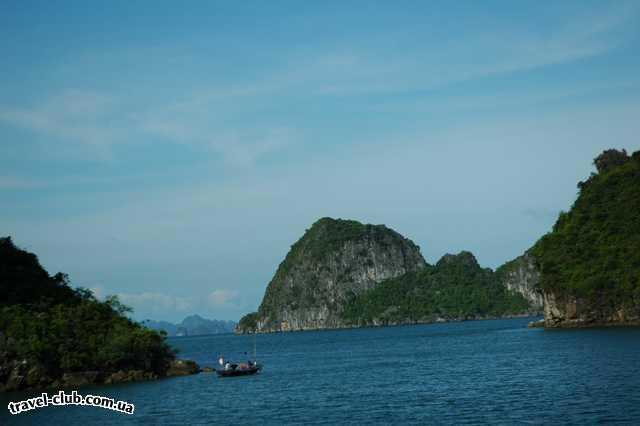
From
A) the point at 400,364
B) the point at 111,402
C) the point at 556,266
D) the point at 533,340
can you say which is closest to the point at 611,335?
the point at 533,340

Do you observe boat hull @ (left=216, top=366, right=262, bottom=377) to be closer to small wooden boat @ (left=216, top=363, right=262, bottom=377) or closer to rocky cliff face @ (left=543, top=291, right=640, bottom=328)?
small wooden boat @ (left=216, top=363, right=262, bottom=377)

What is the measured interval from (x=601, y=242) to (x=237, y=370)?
237 feet

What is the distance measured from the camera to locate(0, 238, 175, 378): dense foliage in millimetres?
78938

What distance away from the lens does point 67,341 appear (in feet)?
267

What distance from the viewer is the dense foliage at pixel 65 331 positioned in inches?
3108

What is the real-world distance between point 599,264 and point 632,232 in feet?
24.7

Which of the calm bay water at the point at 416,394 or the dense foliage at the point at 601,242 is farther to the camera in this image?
→ the dense foliage at the point at 601,242

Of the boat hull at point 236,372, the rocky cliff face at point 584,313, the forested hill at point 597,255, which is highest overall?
the forested hill at point 597,255

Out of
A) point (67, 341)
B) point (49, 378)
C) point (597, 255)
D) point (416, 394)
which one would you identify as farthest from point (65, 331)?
point (597, 255)

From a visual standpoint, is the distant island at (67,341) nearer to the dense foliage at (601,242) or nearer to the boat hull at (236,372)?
the boat hull at (236,372)

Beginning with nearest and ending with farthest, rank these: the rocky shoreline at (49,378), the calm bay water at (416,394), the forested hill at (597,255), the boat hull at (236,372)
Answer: the calm bay water at (416,394) → the rocky shoreline at (49,378) → the boat hull at (236,372) → the forested hill at (597,255)

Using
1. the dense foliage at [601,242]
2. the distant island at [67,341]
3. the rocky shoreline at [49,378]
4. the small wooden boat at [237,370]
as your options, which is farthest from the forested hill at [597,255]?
the rocky shoreline at [49,378]

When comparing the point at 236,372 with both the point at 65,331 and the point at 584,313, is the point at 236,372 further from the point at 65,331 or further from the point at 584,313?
the point at 584,313

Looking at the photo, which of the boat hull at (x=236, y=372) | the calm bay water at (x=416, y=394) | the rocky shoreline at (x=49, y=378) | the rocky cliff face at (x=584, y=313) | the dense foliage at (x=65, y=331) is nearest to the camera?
the calm bay water at (x=416, y=394)
